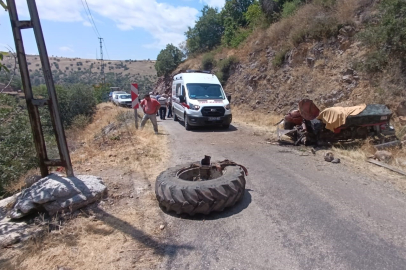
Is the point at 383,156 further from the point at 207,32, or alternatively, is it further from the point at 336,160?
the point at 207,32

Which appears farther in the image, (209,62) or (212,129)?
(209,62)

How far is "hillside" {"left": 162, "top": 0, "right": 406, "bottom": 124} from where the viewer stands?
10945mm

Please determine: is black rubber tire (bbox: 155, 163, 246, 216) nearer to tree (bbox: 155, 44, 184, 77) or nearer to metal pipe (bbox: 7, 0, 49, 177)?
metal pipe (bbox: 7, 0, 49, 177)

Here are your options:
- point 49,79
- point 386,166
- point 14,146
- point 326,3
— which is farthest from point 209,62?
point 49,79

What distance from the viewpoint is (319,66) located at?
46.6 feet

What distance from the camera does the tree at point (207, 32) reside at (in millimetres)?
34094

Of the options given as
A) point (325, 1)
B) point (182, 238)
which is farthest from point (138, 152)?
point (325, 1)

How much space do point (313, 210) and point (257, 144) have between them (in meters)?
5.05

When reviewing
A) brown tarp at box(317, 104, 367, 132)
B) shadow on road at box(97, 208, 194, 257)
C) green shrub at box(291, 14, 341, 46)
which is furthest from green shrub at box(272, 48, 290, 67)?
shadow on road at box(97, 208, 194, 257)

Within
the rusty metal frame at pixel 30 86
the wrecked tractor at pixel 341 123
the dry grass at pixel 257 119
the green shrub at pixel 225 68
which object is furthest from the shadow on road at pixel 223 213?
Answer: the green shrub at pixel 225 68

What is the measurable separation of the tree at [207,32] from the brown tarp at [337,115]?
90.3ft

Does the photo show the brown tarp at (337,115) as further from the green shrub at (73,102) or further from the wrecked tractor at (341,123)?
the green shrub at (73,102)

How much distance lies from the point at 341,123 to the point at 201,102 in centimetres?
615

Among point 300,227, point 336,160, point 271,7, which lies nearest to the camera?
point 300,227
